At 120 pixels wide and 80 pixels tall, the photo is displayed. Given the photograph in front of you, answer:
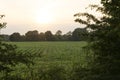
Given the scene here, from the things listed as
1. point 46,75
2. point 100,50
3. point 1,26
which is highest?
point 1,26

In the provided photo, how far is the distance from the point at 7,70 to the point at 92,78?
6.19 feet

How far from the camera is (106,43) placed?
8219mm

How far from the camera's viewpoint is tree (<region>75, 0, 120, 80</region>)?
7.83 metres

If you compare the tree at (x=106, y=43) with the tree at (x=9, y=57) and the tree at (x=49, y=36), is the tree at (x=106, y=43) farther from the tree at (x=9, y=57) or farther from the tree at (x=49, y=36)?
the tree at (x=49, y=36)

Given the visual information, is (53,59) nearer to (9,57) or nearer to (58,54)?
(58,54)

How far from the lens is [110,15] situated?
8484 millimetres

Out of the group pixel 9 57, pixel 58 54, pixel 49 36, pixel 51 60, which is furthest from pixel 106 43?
pixel 49 36

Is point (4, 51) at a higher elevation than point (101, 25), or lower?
lower

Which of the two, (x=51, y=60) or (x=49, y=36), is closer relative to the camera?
(x=51, y=60)

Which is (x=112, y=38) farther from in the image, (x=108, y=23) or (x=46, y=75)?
(x=46, y=75)

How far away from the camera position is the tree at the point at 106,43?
783cm

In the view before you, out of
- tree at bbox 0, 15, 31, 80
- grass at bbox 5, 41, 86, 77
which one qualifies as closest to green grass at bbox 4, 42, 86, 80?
grass at bbox 5, 41, 86, 77

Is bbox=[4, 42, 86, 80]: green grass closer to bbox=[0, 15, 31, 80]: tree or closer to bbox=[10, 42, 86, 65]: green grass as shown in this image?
bbox=[10, 42, 86, 65]: green grass

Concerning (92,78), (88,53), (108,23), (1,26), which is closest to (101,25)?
(108,23)
